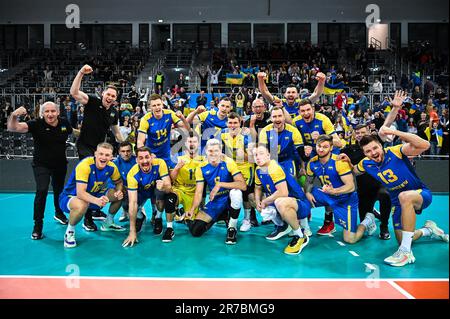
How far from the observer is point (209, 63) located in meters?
24.8

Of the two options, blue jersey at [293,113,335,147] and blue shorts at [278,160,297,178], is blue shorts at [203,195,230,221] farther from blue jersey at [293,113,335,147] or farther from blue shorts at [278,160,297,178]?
blue jersey at [293,113,335,147]

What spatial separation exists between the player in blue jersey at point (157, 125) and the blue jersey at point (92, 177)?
744mm

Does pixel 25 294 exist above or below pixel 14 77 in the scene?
below

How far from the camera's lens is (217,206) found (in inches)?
241

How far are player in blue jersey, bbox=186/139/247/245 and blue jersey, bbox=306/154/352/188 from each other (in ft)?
3.37

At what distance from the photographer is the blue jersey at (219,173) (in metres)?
6.03

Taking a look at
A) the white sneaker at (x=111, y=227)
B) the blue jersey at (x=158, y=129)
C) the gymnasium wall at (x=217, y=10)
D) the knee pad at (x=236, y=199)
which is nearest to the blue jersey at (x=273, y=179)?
the knee pad at (x=236, y=199)

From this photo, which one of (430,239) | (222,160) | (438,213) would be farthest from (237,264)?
(438,213)

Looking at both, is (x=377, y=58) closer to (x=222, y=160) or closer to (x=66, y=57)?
(x=66, y=57)

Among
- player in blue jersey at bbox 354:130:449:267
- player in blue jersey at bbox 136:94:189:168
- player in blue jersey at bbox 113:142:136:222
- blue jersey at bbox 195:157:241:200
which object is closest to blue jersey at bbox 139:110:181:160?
player in blue jersey at bbox 136:94:189:168

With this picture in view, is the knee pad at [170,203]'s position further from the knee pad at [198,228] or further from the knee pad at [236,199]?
the knee pad at [236,199]

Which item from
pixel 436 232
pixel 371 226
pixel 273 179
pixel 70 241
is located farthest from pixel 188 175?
pixel 436 232

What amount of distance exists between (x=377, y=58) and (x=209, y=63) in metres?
9.42

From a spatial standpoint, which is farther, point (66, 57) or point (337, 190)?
point (66, 57)
